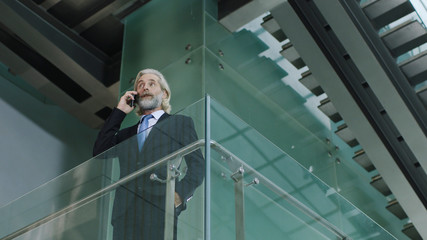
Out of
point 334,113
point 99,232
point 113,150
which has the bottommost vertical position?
point 99,232

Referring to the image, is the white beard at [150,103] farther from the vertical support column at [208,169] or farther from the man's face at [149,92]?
the vertical support column at [208,169]

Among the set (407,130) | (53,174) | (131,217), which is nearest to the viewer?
(131,217)

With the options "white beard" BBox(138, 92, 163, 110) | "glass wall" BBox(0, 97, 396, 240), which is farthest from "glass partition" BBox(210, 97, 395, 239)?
"white beard" BBox(138, 92, 163, 110)

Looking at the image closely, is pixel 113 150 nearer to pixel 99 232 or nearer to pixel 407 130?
pixel 99 232

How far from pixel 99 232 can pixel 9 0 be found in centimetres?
572

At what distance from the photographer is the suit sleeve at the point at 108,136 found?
574 cm

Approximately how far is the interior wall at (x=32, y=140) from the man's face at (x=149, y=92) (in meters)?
4.24

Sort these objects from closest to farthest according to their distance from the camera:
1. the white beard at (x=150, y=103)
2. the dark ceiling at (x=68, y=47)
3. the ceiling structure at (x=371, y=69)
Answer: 1. the white beard at (x=150, y=103)
2. the ceiling structure at (x=371, y=69)
3. the dark ceiling at (x=68, y=47)

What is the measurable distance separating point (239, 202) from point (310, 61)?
518 centimetres

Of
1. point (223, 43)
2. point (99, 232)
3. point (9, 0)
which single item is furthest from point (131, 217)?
point (9, 0)

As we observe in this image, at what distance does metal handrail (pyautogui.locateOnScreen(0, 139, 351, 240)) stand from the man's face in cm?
135

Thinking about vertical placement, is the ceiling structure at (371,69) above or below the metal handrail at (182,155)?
above

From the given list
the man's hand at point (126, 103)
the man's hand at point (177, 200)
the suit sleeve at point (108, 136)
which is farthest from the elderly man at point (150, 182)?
the man's hand at point (126, 103)

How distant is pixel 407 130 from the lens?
9211 mm
